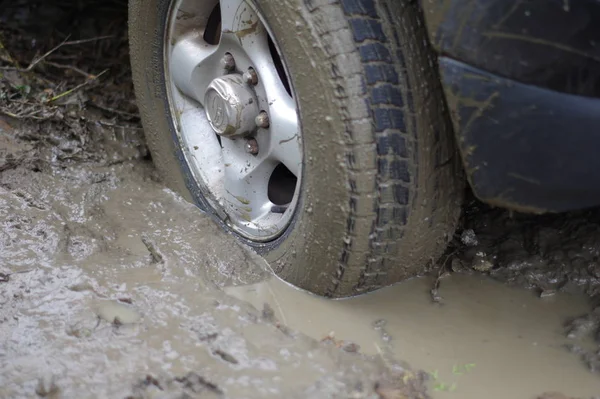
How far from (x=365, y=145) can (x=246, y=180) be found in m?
0.59

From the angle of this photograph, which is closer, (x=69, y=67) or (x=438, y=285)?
(x=438, y=285)

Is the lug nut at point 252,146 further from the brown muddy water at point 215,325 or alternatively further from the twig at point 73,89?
Answer: the twig at point 73,89

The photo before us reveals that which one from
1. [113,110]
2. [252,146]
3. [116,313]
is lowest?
[113,110]

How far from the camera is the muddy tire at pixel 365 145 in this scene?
4.79 feet

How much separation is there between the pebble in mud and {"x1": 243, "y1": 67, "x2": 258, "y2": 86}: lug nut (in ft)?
2.29

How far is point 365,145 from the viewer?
4.88 feet

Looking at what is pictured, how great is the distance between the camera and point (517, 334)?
172cm

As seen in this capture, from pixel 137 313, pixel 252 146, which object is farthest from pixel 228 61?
pixel 137 313

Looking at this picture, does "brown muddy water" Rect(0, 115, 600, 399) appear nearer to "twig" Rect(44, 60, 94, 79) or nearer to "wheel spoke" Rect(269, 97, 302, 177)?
"wheel spoke" Rect(269, 97, 302, 177)

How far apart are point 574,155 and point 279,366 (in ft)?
2.53

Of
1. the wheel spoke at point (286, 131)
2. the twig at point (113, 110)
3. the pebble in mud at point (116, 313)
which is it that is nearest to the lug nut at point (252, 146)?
the wheel spoke at point (286, 131)

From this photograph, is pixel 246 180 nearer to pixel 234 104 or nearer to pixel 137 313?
pixel 234 104

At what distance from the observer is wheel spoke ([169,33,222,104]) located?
6.54 ft

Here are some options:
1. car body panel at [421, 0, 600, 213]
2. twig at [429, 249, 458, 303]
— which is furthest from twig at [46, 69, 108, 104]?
car body panel at [421, 0, 600, 213]
